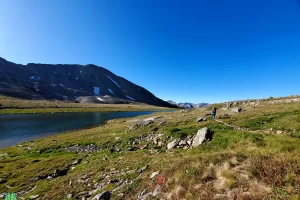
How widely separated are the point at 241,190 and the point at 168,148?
15.0 m

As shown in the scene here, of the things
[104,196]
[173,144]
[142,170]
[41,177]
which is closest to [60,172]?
[41,177]

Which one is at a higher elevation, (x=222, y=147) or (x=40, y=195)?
(x=222, y=147)

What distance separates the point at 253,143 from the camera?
57.3ft

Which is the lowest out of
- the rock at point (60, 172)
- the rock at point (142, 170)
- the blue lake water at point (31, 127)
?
the blue lake water at point (31, 127)

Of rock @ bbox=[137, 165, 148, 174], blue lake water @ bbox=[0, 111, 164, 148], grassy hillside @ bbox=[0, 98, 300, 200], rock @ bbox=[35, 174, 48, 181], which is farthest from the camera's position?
blue lake water @ bbox=[0, 111, 164, 148]

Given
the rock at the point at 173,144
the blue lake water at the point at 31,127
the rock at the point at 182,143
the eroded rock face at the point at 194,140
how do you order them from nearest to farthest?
the eroded rock face at the point at 194,140
the rock at the point at 182,143
the rock at the point at 173,144
the blue lake water at the point at 31,127

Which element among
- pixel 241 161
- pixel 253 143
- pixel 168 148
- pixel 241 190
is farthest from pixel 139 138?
pixel 241 190

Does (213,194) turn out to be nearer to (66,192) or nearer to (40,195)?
(66,192)

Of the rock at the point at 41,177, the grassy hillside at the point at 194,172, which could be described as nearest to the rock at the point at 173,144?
the grassy hillside at the point at 194,172

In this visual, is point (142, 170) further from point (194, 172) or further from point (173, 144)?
point (173, 144)

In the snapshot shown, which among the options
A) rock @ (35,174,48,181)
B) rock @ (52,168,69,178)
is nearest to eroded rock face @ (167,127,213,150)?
rock @ (52,168,69,178)

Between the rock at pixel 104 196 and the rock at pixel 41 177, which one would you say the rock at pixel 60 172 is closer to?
the rock at pixel 41 177

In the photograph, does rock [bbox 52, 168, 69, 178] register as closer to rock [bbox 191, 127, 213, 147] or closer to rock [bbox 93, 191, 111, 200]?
rock [bbox 93, 191, 111, 200]

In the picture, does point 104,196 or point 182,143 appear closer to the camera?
point 104,196
